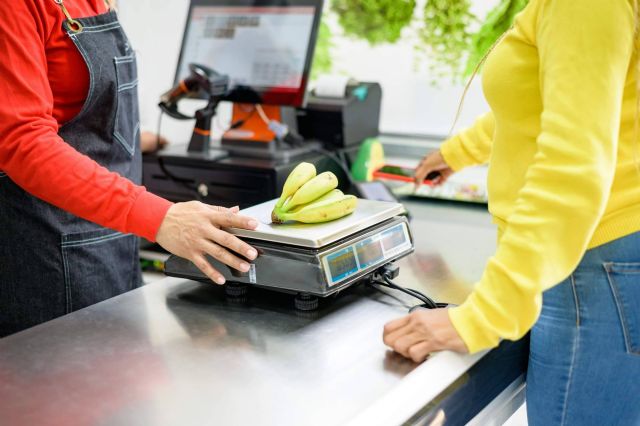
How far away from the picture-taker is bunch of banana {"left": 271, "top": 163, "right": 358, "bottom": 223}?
1244 millimetres

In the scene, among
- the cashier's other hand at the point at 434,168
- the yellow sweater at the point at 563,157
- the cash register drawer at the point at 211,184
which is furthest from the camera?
the cash register drawer at the point at 211,184

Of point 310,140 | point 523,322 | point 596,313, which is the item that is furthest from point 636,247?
point 310,140

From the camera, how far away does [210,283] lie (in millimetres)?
1352

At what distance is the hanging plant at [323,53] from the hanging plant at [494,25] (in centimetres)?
62

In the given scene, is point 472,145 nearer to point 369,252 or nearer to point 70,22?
point 369,252

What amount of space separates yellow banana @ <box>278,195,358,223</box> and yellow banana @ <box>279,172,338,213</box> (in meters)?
0.01

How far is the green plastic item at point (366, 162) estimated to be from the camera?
7.07 feet

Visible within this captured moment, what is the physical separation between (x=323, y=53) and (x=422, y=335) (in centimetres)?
199

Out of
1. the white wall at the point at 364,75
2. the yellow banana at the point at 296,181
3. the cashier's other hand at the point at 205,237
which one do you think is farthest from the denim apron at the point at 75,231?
the white wall at the point at 364,75

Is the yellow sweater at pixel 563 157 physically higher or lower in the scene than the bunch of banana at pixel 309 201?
higher

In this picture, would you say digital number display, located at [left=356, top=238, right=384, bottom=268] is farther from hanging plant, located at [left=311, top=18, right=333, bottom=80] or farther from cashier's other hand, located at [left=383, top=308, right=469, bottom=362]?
hanging plant, located at [left=311, top=18, right=333, bottom=80]

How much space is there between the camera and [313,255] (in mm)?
1146

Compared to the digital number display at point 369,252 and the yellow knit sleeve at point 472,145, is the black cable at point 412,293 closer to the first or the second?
the digital number display at point 369,252

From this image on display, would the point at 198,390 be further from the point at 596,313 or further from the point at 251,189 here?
the point at 251,189
